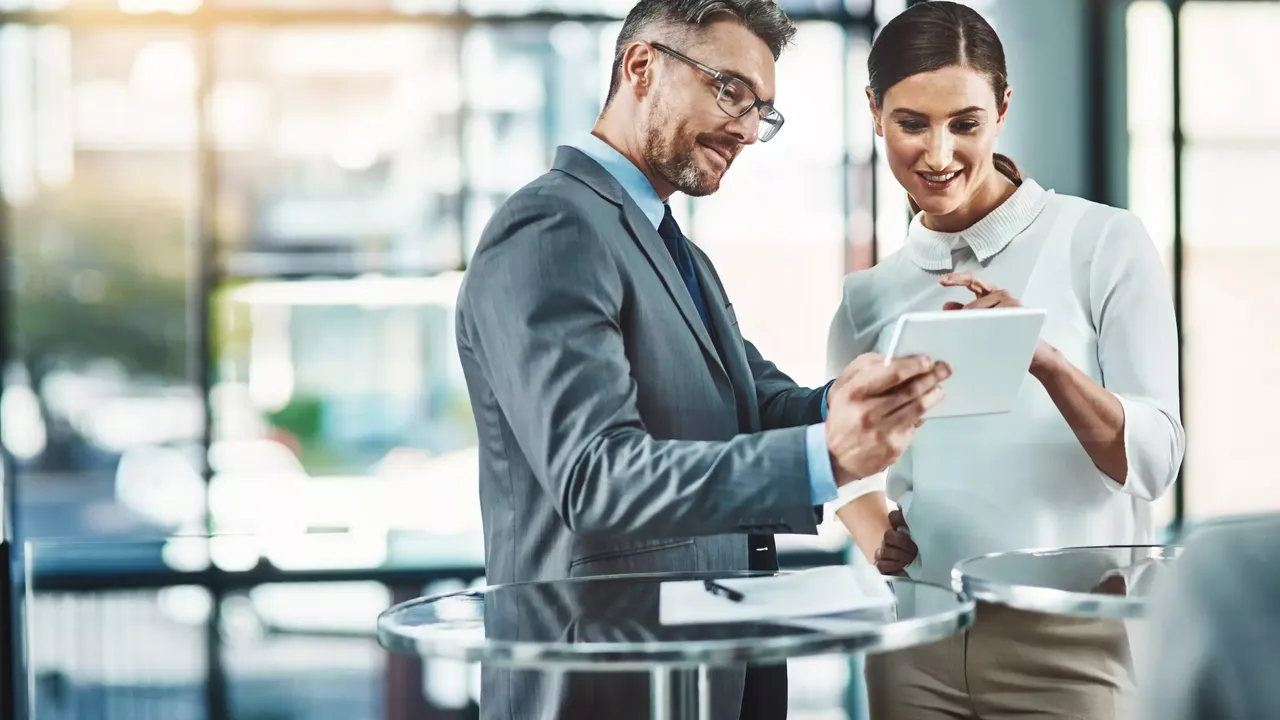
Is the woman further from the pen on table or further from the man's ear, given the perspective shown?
the pen on table

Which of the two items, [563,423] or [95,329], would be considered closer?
[563,423]

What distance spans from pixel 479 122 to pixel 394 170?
0.32 m

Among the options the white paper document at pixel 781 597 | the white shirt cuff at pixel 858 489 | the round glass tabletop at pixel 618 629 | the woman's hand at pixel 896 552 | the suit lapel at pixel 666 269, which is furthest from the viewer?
the white shirt cuff at pixel 858 489

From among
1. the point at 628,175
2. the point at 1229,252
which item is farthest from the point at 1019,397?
the point at 1229,252

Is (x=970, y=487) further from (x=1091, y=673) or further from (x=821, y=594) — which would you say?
(x=821, y=594)

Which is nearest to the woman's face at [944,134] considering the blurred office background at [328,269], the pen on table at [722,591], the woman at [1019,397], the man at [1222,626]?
the woman at [1019,397]

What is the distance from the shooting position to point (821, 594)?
53.1 inches

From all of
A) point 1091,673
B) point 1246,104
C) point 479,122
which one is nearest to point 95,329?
point 479,122

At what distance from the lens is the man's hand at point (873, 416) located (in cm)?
143

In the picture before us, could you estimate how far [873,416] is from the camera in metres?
1.44

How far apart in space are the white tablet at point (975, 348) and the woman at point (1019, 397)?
220mm

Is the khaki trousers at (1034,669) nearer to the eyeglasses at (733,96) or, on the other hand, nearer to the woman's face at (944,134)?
the woman's face at (944,134)

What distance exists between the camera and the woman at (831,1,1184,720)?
1796mm

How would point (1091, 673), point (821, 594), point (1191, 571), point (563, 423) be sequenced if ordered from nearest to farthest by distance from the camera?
point (1191, 571) < point (821, 594) < point (563, 423) < point (1091, 673)
